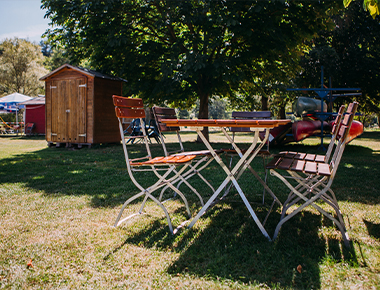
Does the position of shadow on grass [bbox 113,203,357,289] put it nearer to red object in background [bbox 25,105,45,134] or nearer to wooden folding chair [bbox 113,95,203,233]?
wooden folding chair [bbox 113,95,203,233]

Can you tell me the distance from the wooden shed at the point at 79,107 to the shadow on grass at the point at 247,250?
946cm

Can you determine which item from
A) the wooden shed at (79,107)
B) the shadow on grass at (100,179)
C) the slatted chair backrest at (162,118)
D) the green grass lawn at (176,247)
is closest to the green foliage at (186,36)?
the wooden shed at (79,107)

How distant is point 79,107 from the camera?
1196cm

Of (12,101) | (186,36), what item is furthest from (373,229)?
(12,101)

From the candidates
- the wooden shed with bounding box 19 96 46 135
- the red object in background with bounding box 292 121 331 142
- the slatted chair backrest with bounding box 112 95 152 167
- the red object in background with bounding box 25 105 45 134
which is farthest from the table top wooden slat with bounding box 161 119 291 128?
the red object in background with bounding box 25 105 45 134

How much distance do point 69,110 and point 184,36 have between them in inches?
213

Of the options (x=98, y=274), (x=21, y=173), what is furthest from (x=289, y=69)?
(x=98, y=274)

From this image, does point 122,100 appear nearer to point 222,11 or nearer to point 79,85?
point 222,11

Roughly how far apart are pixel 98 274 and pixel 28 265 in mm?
581

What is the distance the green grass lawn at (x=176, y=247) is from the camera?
2.15 metres

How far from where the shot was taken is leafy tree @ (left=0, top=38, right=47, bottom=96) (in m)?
32.7

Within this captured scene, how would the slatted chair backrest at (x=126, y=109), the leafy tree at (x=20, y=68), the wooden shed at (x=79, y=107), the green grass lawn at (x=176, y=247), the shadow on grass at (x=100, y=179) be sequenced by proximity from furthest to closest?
the leafy tree at (x=20, y=68) < the wooden shed at (x=79, y=107) < the shadow on grass at (x=100, y=179) < the slatted chair backrest at (x=126, y=109) < the green grass lawn at (x=176, y=247)

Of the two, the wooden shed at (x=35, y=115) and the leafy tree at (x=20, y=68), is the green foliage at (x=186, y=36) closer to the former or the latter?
the wooden shed at (x=35, y=115)

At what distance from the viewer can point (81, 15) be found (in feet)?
35.6
